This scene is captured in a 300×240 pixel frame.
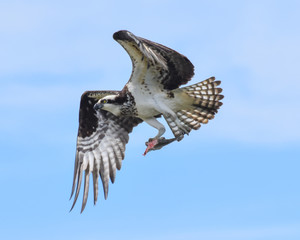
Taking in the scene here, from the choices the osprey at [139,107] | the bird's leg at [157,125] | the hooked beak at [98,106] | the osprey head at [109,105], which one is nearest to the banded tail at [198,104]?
the osprey at [139,107]

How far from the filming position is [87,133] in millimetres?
14273

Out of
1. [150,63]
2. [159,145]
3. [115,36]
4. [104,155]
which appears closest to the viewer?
[115,36]

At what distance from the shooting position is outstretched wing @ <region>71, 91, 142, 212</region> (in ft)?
46.0

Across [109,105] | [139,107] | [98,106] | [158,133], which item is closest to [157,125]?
[158,133]

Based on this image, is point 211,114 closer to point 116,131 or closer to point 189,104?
point 189,104

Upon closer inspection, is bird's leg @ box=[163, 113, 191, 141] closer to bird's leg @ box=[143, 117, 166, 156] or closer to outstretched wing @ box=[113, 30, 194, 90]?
bird's leg @ box=[143, 117, 166, 156]

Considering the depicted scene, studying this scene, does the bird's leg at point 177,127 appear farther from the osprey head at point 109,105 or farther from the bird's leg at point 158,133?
the osprey head at point 109,105

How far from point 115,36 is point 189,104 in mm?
2178

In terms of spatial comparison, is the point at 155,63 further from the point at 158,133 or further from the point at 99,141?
the point at 99,141

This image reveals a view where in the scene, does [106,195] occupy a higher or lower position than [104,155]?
lower

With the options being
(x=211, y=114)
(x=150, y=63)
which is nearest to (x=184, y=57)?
(x=150, y=63)

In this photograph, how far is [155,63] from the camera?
40.5 ft

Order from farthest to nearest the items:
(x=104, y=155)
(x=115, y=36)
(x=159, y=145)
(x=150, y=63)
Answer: (x=104, y=155)
(x=159, y=145)
(x=150, y=63)
(x=115, y=36)

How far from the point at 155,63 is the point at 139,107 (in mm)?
941
